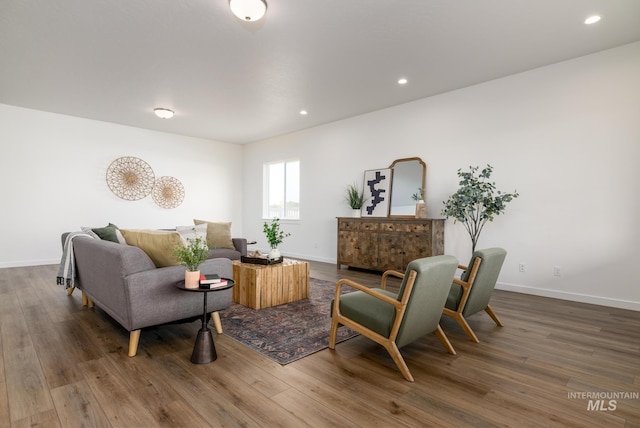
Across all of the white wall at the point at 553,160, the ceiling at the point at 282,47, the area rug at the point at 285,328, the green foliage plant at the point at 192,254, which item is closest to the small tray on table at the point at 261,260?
the area rug at the point at 285,328

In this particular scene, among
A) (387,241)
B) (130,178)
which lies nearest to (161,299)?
(387,241)

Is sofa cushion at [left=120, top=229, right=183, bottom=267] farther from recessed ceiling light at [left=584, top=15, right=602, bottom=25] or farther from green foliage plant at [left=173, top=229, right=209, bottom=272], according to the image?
recessed ceiling light at [left=584, top=15, right=602, bottom=25]

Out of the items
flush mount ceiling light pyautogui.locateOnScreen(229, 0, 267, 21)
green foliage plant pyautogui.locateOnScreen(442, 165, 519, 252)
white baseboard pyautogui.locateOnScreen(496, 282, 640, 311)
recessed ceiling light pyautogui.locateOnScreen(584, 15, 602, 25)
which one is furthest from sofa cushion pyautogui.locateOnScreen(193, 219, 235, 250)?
recessed ceiling light pyautogui.locateOnScreen(584, 15, 602, 25)

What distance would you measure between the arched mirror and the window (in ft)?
8.77

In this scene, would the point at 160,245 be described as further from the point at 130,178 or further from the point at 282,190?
the point at 282,190

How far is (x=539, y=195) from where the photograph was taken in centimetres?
413

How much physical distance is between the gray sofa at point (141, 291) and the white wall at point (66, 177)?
4.34 meters

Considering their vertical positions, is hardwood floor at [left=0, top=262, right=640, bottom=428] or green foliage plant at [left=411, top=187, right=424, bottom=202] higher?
green foliage plant at [left=411, top=187, right=424, bottom=202]

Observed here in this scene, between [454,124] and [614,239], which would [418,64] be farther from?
[614,239]

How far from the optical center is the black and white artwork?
562cm

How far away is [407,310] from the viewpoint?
208 centimetres

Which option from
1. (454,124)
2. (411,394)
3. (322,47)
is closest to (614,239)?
(454,124)

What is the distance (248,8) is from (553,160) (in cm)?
400

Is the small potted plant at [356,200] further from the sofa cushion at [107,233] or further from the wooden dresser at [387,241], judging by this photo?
the sofa cushion at [107,233]
